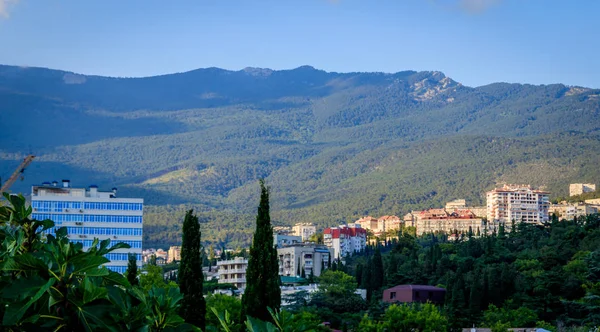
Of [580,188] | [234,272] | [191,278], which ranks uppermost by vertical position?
[580,188]

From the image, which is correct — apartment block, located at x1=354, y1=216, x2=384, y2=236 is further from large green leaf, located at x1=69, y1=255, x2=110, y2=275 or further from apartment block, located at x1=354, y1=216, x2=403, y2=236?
large green leaf, located at x1=69, y1=255, x2=110, y2=275

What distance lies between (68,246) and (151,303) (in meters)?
0.70

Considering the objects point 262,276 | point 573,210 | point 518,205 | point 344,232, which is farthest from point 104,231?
A: point 518,205

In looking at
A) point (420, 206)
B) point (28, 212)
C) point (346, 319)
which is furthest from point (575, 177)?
point (28, 212)

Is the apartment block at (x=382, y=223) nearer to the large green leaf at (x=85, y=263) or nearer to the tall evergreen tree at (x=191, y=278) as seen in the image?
the tall evergreen tree at (x=191, y=278)

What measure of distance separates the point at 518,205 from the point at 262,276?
11214 centimetres

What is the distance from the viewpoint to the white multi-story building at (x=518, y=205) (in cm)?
12850

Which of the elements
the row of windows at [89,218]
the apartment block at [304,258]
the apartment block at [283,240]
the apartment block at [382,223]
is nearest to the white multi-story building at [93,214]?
the row of windows at [89,218]

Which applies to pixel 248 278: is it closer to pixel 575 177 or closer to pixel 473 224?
pixel 473 224

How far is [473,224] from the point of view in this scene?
12344cm

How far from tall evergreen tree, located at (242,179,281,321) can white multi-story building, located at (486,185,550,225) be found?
107 m

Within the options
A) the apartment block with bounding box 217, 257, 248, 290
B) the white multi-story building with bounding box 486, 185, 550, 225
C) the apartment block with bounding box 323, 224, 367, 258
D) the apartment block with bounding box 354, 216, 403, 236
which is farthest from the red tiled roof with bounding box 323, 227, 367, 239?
the apartment block with bounding box 217, 257, 248, 290

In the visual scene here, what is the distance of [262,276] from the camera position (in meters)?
22.0

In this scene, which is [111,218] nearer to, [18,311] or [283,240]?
[283,240]
